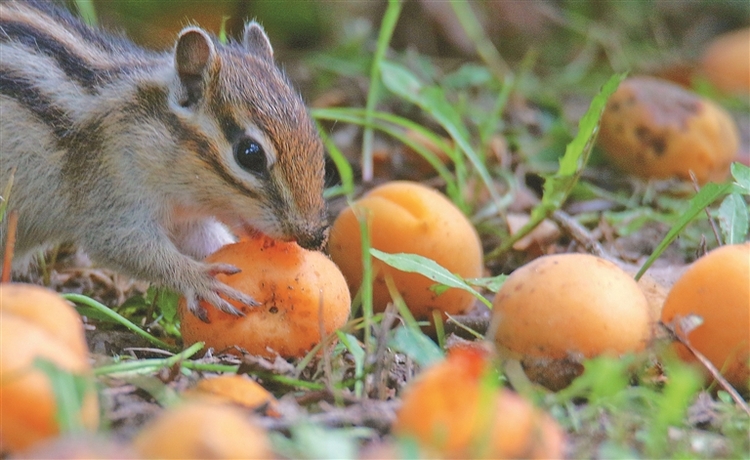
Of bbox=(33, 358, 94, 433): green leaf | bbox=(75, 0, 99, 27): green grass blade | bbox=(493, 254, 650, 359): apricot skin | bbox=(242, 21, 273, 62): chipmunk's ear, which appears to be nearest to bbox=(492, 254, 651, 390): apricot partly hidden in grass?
bbox=(493, 254, 650, 359): apricot skin

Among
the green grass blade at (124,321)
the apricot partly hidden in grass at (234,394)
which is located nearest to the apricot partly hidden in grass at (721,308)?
the apricot partly hidden in grass at (234,394)

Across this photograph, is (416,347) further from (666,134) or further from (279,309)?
(666,134)

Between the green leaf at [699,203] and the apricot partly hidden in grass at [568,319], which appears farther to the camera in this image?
the green leaf at [699,203]

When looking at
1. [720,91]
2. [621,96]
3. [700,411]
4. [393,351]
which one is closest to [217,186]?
[393,351]

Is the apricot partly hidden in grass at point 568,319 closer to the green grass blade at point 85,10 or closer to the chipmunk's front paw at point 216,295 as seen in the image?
the chipmunk's front paw at point 216,295

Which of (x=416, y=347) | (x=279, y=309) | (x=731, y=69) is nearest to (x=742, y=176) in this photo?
(x=416, y=347)

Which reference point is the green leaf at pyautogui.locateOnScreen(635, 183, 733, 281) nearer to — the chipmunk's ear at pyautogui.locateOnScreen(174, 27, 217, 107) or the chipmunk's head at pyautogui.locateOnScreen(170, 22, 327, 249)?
the chipmunk's head at pyautogui.locateOnScreen(170, 22, 327, 249)
